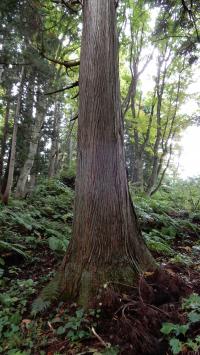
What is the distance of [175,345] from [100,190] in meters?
1.76

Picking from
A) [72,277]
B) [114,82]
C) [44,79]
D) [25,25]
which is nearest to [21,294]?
[72,277]

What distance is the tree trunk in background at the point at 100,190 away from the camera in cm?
332

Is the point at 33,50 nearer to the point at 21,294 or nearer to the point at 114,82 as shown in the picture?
the point at 114,82

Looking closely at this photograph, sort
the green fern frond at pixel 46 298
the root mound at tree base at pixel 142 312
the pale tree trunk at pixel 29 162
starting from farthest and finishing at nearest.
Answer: the pale tree trunk at pixel 29 162 < the green fern frond at pixel 46 298 < the root mound at tree base at pixel 142 312

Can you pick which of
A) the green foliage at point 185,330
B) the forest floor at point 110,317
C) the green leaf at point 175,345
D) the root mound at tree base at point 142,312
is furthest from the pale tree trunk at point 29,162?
the green leaf at point 175,345

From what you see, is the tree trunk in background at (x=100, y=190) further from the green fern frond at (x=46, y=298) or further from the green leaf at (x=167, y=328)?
the green leaf at (x=167, y=328)

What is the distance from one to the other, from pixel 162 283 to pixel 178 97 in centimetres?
1046

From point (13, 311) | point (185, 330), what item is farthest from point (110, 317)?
point (13, 311)

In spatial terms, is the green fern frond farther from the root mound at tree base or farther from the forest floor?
the root mound at tree base

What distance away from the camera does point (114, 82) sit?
12.7 ft

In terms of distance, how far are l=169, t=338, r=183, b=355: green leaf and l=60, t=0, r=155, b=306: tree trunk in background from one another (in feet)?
3.05

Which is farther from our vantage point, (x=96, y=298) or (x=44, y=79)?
(x=44, y=79)

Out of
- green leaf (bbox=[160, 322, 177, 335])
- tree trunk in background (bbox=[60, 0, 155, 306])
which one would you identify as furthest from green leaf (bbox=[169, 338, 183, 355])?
tree trunk in background (bbox=[60, 0, 155, 306])

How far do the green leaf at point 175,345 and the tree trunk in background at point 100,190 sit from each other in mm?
930
